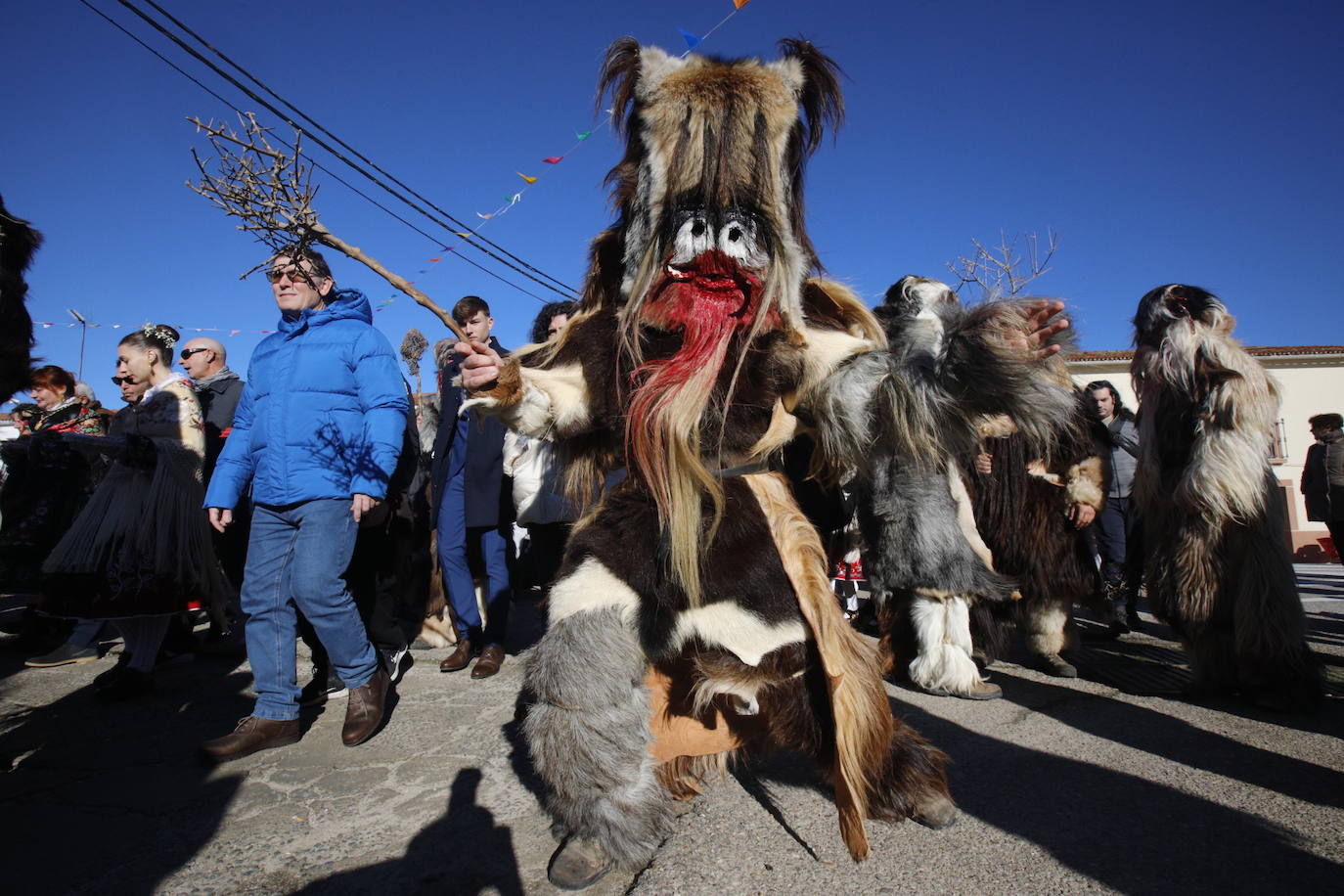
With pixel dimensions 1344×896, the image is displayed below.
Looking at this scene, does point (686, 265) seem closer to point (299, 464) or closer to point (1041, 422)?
point (1041, 422)

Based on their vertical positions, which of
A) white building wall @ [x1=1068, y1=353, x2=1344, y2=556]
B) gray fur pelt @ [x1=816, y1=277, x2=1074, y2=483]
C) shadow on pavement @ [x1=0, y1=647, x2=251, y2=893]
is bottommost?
shadow on pavement @ [x1=0, y1=647, x2=251, y2=893]

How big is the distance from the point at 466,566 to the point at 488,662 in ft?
1.91

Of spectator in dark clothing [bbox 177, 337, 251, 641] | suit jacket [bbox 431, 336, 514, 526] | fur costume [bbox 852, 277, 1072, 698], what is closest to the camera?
fur costume [bbox 852, 277, 1072, 698]

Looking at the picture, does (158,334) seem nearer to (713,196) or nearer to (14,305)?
(14,305)

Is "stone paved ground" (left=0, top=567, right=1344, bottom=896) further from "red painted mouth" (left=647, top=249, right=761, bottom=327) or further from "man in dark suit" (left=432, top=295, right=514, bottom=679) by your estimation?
"red painted mouth" (left=647, top=249, right=761, bottom=327)

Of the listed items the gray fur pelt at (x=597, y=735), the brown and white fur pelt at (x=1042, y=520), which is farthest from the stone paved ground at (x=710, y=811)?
the brown and white fur pelt at (x=1042, y=520)

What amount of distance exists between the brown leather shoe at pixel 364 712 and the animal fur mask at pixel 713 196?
2115 millimetres

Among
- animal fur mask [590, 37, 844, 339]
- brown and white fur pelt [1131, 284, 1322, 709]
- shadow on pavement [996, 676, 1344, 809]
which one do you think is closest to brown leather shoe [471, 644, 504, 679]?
animal fur mask [590, 37, 844, 339]

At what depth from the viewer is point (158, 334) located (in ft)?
14.0

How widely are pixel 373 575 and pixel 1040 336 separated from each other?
348 cm

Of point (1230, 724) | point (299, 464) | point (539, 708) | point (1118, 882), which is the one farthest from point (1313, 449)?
point (299, 464)

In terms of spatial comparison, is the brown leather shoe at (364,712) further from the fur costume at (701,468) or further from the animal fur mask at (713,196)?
the animal fur mask at (713,196)

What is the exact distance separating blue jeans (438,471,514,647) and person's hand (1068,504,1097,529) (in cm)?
336

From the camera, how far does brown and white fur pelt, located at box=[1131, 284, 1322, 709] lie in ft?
Result: 10.3
